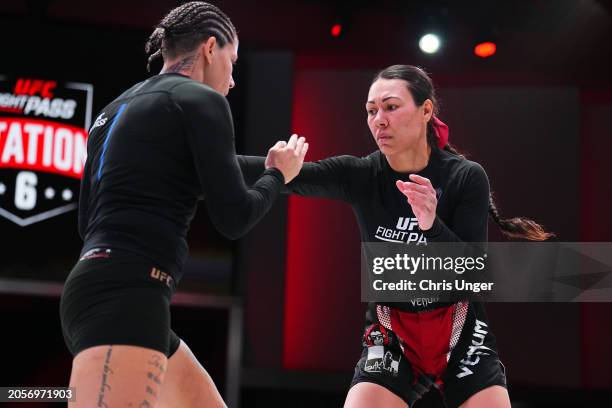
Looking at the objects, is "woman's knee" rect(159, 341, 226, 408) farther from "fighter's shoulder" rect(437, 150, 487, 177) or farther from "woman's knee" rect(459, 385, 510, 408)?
"fighter's shoulder" rect(437, 150, 487, 177)

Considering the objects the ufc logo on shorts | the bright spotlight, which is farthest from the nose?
the bright spotlight

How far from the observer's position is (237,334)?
562cm

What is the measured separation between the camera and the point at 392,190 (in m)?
2.89

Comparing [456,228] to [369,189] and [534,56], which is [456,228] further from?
[534,56]

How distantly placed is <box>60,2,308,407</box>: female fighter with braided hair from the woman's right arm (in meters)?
0.66

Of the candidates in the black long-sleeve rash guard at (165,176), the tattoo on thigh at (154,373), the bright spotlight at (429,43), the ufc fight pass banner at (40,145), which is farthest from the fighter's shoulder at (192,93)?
the bright spotlight at (429,43)

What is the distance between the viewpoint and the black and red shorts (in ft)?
8.87

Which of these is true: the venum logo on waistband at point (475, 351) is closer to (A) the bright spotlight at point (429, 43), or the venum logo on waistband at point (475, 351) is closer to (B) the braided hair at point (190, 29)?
(B) the braided hair at point (190, 29)

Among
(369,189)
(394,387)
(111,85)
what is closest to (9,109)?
(111,85)

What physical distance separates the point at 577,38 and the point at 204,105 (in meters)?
5.16

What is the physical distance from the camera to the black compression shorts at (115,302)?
1.78 meters

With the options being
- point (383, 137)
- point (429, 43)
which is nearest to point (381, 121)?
point (383, 137)

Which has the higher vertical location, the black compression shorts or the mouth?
the mouth

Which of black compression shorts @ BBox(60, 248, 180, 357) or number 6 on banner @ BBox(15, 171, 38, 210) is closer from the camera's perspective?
black compression shorts @ BBox(60, 248, 180, 357)
